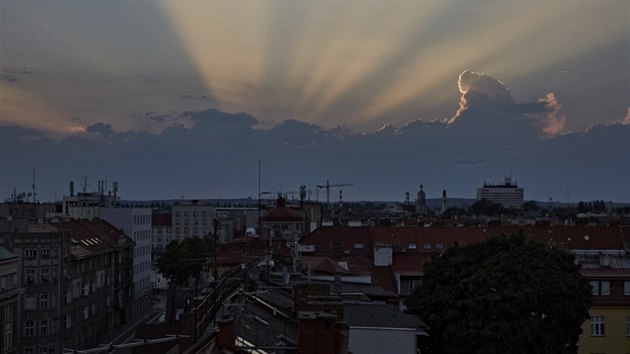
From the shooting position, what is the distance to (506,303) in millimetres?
37000

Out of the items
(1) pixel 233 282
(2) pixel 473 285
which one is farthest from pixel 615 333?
(1) pixel 233 282

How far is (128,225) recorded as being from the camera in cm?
9256

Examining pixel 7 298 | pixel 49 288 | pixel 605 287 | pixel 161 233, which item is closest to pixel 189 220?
pixel 161 233

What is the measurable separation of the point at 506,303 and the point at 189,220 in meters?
132

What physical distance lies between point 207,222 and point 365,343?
138 m

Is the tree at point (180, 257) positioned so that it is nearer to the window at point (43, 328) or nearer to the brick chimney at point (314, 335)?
the window at point (43, 328)

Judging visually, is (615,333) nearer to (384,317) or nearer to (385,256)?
(385,256)

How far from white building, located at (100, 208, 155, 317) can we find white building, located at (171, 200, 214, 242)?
62665 mm

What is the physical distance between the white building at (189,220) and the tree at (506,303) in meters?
126

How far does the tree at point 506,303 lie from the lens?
3638cm

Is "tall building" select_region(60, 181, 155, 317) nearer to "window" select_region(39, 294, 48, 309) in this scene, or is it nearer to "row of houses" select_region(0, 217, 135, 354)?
"row of houses" select_region(0, 217, 135, 354)

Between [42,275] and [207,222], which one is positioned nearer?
[42,275]

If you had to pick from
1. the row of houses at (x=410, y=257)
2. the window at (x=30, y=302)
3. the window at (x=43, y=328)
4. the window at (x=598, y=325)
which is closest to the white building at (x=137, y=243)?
the row of houses at (x=410, y=257)

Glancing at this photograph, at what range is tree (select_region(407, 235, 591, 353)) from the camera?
36375 millimetres
